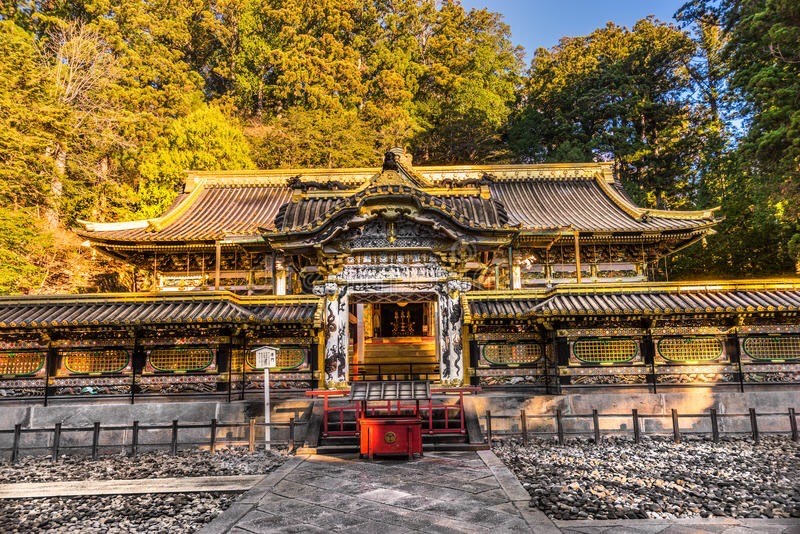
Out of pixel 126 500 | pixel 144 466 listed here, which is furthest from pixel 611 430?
pixel 144 466

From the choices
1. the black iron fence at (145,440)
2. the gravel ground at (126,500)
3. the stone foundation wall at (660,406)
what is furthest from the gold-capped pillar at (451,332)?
the gravel ground at (126,500)

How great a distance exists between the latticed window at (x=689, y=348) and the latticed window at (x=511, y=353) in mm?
3673

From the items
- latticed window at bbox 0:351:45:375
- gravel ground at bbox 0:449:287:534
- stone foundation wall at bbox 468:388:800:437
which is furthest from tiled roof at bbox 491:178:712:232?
latticed window at bbox 0:351:45:375

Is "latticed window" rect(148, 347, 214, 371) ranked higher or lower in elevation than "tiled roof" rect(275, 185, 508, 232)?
lower

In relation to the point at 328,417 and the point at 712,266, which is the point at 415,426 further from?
the point at 712,266

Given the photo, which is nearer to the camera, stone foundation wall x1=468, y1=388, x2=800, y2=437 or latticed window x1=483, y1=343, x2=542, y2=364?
stone foundation wall x1=468, y1=388, x2=800, y2=437

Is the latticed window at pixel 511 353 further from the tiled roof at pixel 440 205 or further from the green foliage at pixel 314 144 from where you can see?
the green foliage at pixel 314 144

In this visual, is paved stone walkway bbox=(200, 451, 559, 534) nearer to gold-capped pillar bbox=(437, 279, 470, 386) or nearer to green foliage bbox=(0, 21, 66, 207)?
gold-capped pillar bbox=(437, 279, 470, 386)

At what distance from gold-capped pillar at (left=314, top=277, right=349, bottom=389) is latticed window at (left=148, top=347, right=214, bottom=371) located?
3.47m

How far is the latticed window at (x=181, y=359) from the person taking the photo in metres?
15.0

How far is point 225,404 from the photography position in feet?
46.9

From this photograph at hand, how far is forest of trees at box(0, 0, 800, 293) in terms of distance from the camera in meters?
23.3

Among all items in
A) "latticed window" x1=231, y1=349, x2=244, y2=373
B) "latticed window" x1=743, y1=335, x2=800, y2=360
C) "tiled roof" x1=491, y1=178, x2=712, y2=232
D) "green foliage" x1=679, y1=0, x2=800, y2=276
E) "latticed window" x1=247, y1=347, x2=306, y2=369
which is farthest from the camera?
"tiled roof" x1=491, y1=178, x2=712, y2=232

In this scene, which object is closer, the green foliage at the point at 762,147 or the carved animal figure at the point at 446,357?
the carved animal figure at the point at 446,357
